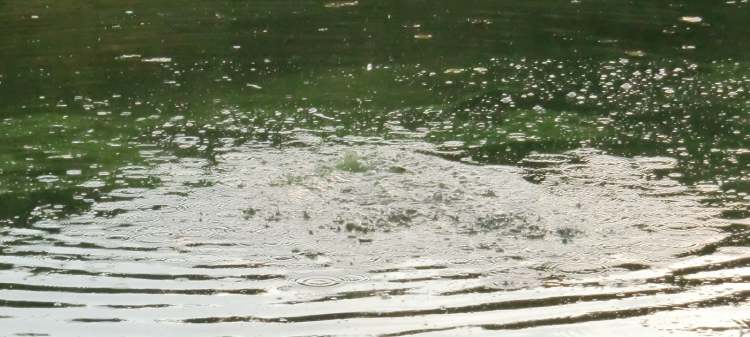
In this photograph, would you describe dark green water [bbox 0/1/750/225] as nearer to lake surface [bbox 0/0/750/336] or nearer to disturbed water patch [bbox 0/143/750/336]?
lake surface [bbox 0/0/750/336]

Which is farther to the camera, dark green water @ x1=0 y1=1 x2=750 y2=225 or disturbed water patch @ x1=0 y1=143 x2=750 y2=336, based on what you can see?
dark green water @ x1=0 y1=1 x2=750 y2=225

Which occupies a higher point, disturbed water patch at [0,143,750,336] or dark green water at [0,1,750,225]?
dark green water at [0,1,750,225]

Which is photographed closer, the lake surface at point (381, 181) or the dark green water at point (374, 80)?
the lake surface at point (381, 181)

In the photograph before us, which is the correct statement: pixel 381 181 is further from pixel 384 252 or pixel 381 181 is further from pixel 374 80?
pixel 374 80

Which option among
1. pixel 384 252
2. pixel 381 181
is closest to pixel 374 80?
pixel 381 181

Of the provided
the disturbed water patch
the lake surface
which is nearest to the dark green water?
the lake surface

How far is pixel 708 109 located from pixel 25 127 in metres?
5.04

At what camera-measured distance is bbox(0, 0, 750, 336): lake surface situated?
5344 mm

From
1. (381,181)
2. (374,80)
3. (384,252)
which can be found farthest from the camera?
(374,80)

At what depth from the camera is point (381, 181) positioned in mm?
6891

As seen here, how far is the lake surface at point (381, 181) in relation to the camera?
5344 mm

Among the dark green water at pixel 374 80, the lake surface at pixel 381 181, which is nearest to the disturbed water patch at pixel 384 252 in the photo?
the lake surface at pixel 381 181

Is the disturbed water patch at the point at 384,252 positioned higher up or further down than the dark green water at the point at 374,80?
further down

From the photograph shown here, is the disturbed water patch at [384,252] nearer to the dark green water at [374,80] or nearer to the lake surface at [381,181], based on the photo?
the lake surface at [381,181]
